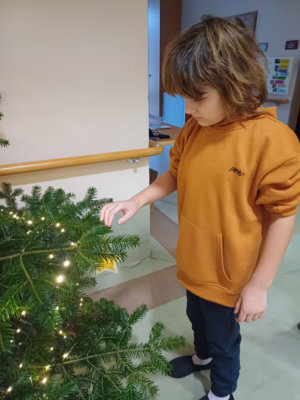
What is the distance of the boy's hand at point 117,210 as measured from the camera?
71 centimetres

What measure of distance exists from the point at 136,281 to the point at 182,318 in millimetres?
346

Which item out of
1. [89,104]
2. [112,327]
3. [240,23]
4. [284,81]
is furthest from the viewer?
[284,81]

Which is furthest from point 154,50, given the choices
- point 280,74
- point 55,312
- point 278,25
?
point 55,312

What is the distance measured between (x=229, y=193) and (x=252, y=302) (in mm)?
269

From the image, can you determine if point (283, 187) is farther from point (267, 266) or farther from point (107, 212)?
point (107, 212)

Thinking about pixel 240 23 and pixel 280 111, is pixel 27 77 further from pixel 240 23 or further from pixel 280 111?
pixel 280 111

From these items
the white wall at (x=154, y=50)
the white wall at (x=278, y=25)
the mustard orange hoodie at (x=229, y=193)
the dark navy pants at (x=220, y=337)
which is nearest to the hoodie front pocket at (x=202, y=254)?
the mustard orange hoodie at (x=229, y=193)

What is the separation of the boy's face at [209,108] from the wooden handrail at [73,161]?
672 mm

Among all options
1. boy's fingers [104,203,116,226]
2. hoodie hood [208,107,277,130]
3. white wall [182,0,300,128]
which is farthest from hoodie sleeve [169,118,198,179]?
white wall [182,0,300,128]

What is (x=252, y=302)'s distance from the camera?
69 centimetres

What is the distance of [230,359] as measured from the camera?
914mm

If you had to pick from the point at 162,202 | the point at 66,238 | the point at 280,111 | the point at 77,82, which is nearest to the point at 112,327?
the point at 66,238

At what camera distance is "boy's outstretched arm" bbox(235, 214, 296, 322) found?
646mm

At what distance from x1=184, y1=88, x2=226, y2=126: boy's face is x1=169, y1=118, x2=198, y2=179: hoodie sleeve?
0.48 ft
